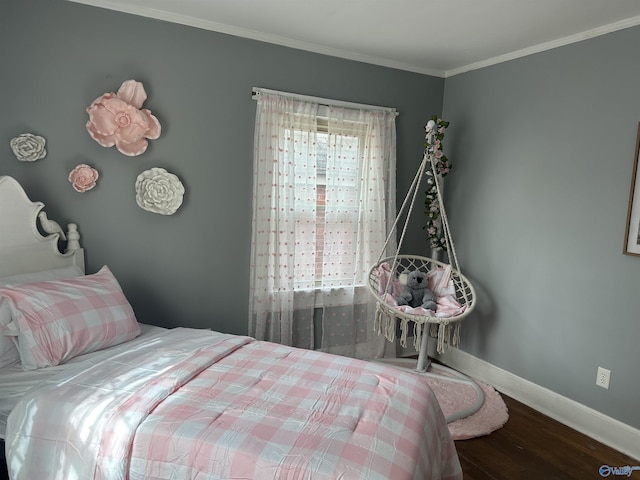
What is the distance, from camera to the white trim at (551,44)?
2.51 m

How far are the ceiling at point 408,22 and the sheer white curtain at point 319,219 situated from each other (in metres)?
0.46

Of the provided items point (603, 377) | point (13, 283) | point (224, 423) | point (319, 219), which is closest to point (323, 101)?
point (319, 219)

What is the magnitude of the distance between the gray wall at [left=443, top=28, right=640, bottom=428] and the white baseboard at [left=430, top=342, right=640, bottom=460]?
0.18 ft

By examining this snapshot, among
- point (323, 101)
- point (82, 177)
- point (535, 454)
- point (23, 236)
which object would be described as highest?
point (323, 101)

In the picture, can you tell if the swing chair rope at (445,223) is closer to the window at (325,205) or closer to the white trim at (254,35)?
the window at (325,205)

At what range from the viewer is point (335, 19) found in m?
2.70

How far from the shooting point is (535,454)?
8.14 ft

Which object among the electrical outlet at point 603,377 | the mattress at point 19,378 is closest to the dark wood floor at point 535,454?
the electrical outlet at point 603,377

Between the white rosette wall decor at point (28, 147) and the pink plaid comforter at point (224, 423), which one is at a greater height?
the white rosette wall decor at point (28, 147)

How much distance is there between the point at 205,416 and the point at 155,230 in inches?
64.2

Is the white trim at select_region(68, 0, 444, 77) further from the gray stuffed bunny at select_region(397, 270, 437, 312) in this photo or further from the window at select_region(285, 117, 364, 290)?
the gray stuffed bunny at select_region(397, 270, 437, 312)

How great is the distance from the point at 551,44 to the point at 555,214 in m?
1.14

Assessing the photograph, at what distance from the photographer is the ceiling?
2.42 metres

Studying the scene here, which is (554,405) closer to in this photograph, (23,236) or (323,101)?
(323,101)
